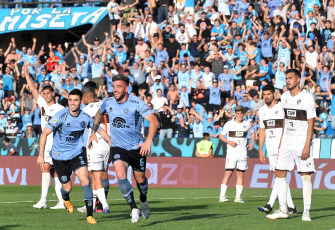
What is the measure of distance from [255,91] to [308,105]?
15.5 metres

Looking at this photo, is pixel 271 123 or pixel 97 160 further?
pixel 271 123

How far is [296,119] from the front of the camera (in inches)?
536

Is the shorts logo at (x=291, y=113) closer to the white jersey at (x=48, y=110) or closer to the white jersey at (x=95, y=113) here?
the white jersey at (x=95, y=113)

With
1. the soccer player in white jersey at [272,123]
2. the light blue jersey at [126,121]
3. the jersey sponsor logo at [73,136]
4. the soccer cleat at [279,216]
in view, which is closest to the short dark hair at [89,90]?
the jersey sponsor logo at [73,136]

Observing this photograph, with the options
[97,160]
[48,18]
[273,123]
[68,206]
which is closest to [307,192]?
[273,123]

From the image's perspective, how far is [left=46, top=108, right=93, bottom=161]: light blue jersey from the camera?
13.8 metres

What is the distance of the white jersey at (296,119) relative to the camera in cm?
1348

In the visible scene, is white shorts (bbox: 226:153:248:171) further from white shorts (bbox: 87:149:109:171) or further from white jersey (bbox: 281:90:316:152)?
white jersey (bbox: 281:90:316:152)

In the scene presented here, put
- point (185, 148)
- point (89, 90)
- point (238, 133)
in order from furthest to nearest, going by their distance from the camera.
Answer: point (185, 148), point (238, 133), point (89, 90)

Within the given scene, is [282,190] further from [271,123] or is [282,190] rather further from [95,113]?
[95,113]

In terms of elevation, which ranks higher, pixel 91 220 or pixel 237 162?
pixel 237 162

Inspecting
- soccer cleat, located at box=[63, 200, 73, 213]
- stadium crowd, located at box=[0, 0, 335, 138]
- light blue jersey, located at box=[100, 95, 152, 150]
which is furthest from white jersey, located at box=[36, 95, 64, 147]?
stadium crowd, located at box=[0, 0, 335, 138]

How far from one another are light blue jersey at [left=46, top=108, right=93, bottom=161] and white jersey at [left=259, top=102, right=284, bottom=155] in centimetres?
422

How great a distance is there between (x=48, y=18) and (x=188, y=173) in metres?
15.3
